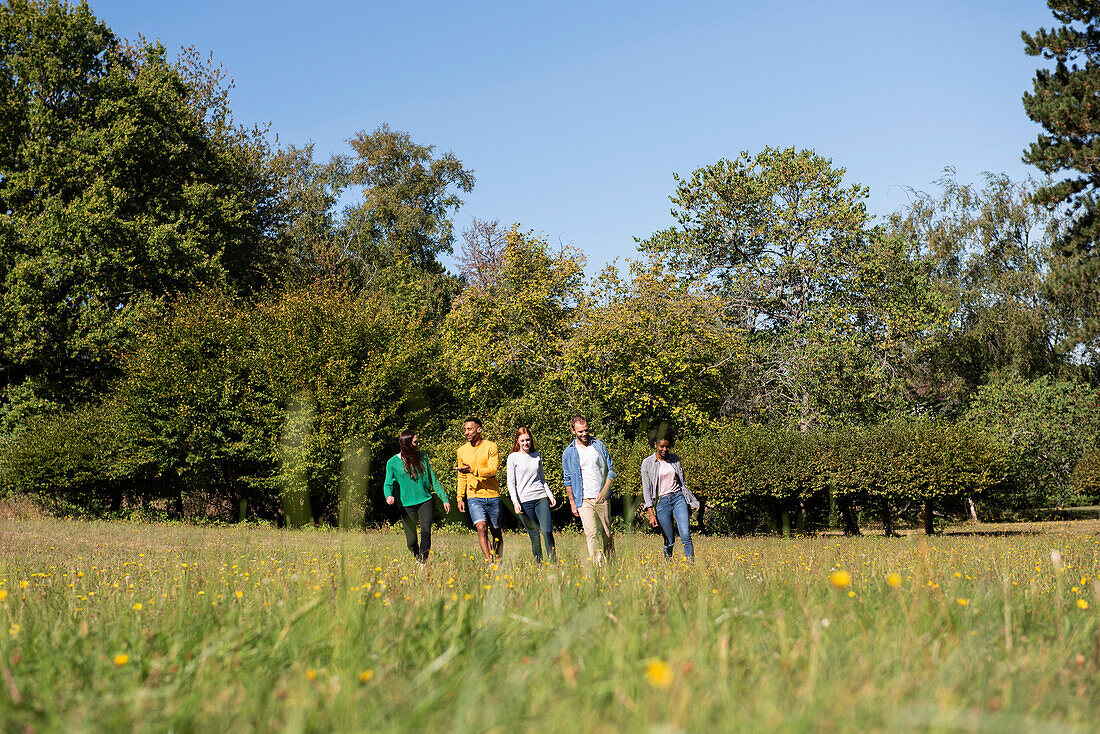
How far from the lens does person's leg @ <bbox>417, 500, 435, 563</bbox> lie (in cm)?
990

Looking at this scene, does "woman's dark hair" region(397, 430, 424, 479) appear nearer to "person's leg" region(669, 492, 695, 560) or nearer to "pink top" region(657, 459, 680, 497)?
"pink top" region(657, 459, 680, 497)

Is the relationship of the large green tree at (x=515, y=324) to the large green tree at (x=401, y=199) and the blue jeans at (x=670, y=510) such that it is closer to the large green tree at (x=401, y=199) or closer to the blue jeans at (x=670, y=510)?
the large green tree at (x=401, y=199)

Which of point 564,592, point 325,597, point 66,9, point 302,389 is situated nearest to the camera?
point 325,597

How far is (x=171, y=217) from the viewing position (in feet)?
95.3

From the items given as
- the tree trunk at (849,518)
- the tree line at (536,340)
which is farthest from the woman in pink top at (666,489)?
the tree trunk at (849,518)

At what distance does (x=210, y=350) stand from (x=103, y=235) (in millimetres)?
5231

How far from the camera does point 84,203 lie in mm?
26984

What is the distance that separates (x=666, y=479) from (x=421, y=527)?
9.98ft

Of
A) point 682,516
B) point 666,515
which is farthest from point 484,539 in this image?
point 682,516

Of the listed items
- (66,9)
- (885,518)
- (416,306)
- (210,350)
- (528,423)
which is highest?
(66,9)

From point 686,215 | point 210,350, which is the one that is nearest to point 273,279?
point 210,350

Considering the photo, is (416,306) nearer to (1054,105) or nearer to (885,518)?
(885,518)

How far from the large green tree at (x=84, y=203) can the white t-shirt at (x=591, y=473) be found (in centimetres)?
2152

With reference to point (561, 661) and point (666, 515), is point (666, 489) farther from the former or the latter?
point (561, 661)
